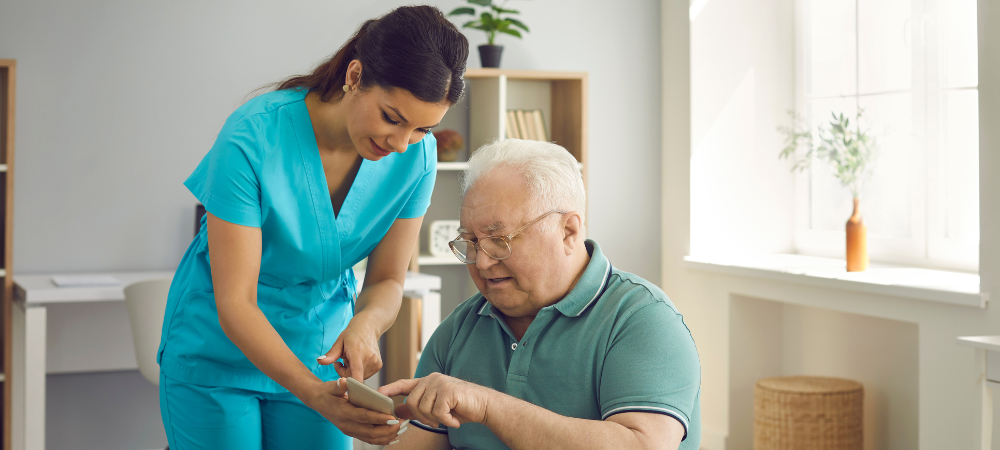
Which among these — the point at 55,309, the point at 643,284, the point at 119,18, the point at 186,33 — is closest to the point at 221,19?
the point at 186,33

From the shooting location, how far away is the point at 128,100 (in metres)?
3.40

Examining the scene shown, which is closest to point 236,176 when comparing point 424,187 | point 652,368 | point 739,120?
point 424,187

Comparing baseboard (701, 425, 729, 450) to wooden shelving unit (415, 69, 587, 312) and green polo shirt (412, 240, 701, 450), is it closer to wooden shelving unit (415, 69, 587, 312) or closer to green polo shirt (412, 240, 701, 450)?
wooden shelving unit (415, 69, 587, 312)

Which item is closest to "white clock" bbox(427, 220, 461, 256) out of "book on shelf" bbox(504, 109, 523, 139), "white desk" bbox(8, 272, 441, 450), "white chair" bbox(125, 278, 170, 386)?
"white desk" bbox(8, 272, 441, 450)

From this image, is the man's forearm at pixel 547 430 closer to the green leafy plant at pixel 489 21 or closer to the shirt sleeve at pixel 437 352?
the shirt sleeve at pixel 437 352

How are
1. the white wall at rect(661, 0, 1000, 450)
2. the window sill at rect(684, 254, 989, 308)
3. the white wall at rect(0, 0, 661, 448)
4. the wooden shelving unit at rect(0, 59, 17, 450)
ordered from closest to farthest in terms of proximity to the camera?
the white wall at rect(661, 0, 1000, 450) → the window sill at rect(684, 254, 989, 308) → the wooden shelving unit at rect(0, 59, 17, 450) → the white wall at rect(0, 0, 661, 448)

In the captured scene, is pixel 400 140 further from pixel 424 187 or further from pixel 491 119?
pixel 491 119

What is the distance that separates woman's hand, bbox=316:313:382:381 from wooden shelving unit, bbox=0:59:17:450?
211 centimetres

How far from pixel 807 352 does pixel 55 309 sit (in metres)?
3.05

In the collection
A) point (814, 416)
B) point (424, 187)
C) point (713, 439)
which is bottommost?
point (713, 439)

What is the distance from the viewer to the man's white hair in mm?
1339

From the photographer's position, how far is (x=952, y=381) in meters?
2.52

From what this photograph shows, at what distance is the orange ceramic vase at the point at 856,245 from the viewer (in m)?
3.00

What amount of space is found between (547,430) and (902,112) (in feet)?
8.77
